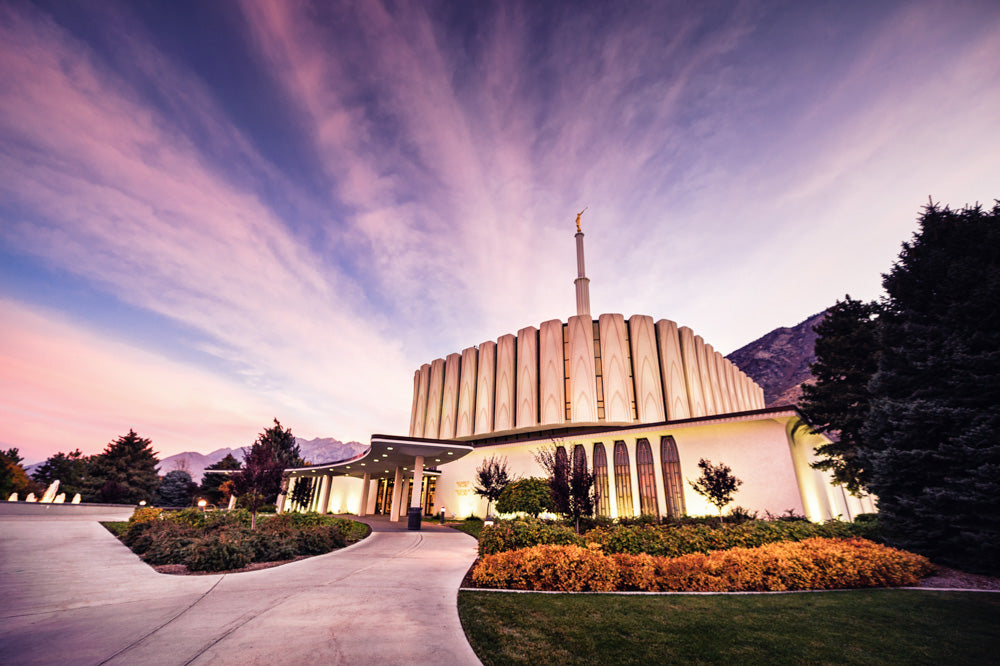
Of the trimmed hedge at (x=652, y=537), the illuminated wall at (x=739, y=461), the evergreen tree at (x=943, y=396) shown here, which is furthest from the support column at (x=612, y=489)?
the evergreen tree at (x=943, y=396)

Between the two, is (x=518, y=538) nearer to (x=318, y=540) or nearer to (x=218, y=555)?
(x=318, y=540)

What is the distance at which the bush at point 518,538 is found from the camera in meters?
12.2

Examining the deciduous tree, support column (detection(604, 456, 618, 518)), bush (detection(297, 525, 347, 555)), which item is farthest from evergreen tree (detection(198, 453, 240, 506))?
support column (detection(604, 456, 618, 518))

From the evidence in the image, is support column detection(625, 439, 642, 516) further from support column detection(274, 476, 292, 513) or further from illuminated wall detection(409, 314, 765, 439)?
support column detection(274, 476, 292, 513)

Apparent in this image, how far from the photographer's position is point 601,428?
39.9m

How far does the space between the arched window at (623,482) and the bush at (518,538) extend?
17968mm

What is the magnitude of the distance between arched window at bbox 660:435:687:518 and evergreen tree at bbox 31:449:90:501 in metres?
89.8

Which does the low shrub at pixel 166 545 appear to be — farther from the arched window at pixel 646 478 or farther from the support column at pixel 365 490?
the support column at pixel 365 490

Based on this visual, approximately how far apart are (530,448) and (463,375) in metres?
18.5

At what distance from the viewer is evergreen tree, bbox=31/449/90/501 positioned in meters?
65.6

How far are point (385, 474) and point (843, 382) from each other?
42.5 meters

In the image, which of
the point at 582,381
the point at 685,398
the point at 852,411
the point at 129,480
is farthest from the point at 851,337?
the point at 129,480

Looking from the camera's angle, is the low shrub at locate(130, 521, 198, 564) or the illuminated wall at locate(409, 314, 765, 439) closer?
the low shrub at locate(130, 521, 198, 564)

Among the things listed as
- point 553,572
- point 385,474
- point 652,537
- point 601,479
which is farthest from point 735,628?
point 385,474
